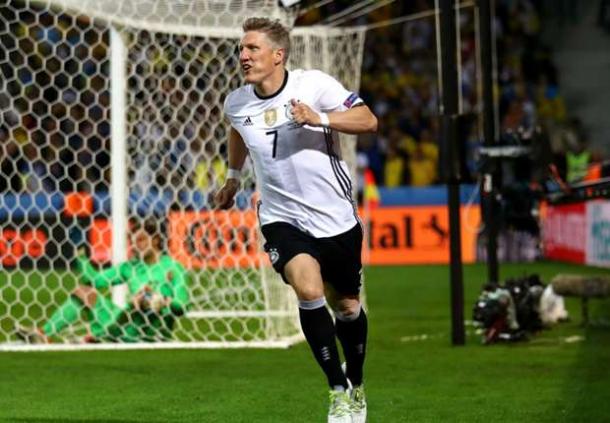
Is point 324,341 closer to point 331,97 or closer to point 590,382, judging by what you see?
point 331,97

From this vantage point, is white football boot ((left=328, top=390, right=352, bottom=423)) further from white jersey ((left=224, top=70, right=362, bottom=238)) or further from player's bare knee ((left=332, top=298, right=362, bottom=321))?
white jersey ((left=224, top=70, right=362, bottom=238))

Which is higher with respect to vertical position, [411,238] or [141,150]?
[141,150]

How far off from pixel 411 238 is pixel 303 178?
16.9 metres

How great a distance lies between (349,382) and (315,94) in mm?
1400

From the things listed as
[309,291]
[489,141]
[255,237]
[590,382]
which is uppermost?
[489,141]

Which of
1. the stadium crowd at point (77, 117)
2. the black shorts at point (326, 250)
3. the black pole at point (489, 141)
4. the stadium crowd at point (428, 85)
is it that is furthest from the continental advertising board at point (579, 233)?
the black shorts at point (326, 250)

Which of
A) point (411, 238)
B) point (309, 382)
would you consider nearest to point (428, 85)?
point (411, 238)

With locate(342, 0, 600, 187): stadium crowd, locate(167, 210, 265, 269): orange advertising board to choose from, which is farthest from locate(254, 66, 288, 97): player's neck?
locate(342, 0, 600, 187): stadium crowd

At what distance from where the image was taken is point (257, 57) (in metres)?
7.06

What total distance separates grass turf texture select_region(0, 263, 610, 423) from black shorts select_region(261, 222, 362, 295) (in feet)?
2.68

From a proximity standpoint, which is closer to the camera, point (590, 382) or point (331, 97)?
point (331, 97)

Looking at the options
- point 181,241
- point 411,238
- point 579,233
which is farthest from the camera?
point 411,238

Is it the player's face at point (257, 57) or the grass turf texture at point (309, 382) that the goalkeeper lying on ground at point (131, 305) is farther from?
the player's face at point (257, 57)

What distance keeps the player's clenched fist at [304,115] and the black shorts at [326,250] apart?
0.62m
